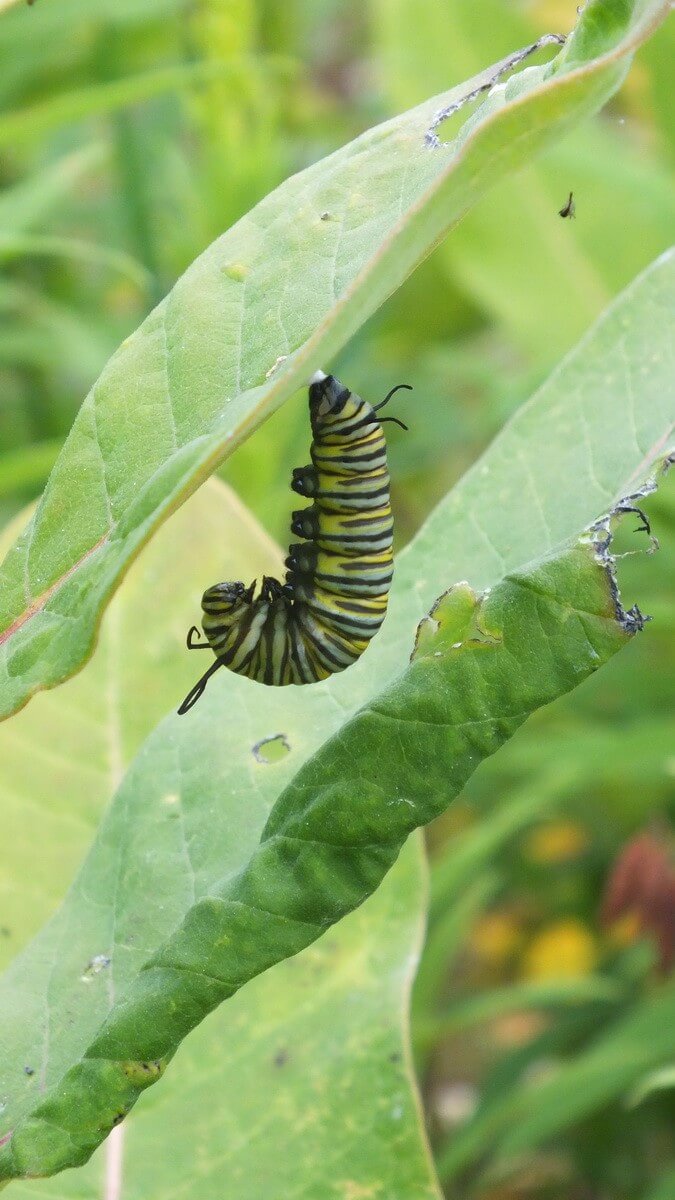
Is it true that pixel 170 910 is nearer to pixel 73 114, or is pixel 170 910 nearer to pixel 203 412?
pixel 203 412

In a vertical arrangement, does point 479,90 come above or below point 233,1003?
above

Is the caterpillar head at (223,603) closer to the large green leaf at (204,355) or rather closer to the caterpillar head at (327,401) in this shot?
the caterpillar head at (327,401)

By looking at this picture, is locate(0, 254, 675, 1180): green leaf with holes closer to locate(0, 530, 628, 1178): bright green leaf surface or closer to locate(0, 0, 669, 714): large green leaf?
locate(0, 530, 628, 1178): bright green leaf surface

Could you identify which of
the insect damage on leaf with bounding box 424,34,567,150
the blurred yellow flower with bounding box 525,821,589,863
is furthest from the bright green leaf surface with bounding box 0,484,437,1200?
the blurred yellow flower with bounding box 525,821,589,863

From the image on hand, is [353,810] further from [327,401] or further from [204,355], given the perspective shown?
[327,401]

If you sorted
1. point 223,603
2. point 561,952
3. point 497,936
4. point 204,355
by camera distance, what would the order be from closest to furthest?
point 204,355 → point 223,603 → point 561,952 → point 497,936

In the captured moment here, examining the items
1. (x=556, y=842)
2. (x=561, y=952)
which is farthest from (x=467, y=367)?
(x=561, y=952)

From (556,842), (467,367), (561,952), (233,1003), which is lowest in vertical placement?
(561,952)
